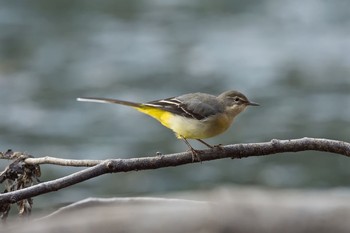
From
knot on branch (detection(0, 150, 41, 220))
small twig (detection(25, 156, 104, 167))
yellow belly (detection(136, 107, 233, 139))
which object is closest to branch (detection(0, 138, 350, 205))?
small twig (detection(25, 156, 104, 167))

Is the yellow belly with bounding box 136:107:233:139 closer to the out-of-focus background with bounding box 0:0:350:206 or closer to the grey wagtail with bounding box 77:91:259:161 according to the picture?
the grey wagtail with bounding box 77:91:259:161

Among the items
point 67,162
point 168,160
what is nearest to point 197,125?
point 168,160

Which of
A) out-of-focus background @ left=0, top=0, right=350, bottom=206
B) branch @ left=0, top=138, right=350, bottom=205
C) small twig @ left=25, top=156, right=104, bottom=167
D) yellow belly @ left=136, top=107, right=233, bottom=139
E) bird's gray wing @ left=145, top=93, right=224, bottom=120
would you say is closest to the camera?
branch @ left=0, top=138, right=350, bottom=205

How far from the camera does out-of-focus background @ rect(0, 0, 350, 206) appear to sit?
11.9 metres

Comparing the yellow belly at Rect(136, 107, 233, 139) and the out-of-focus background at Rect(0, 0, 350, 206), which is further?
the out-of-focus background at Rect(0, 0, 350, 206)

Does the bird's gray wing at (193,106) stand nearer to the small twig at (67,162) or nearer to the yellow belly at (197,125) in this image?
the yellow belly at (197,125)

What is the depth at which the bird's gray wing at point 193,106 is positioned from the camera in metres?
6.31

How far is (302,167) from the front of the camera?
12.0 meters

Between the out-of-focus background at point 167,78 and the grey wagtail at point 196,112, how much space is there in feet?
14.8

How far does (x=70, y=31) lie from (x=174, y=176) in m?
5.36

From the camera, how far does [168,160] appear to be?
4555 mm

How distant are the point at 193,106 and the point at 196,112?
0.39 ft

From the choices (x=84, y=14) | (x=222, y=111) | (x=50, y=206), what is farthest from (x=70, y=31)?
(x=222, y=111)

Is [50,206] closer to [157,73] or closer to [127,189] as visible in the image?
[127,189]
